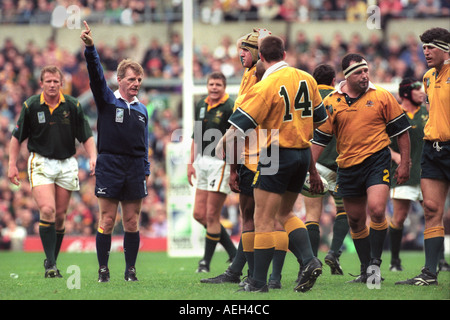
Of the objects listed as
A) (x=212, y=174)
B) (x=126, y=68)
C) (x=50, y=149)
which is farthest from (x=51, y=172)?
(x=212, y=174)

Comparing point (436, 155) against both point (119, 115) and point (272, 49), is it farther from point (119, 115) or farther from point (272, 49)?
point (119, 115)

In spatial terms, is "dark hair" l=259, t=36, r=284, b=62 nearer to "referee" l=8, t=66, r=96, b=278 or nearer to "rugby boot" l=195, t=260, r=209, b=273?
"referee" l=8, t=66, r=96, b=278

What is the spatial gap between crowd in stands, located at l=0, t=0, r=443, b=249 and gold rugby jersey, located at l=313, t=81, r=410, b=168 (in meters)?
11.4

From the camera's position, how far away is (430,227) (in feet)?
25.3


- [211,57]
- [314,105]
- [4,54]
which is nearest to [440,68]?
[314,105]

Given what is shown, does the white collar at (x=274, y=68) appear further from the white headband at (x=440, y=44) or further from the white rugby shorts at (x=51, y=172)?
the white rugby shorts at (x=51, y=172)

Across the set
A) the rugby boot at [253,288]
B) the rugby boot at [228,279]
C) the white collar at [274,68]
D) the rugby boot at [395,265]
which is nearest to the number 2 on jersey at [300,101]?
the white collar at [274,68]

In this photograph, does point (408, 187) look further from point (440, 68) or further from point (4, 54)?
point (4, 54)

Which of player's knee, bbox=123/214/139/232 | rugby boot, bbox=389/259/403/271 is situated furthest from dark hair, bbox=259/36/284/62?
rugby boot, bbox=389/259/403/271

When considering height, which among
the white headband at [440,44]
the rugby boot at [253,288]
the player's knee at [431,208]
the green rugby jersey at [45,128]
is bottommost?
the rugby boot at [253,288]

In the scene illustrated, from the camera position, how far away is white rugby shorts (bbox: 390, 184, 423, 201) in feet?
33.0

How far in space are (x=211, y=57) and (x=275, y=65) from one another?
56.0 ft

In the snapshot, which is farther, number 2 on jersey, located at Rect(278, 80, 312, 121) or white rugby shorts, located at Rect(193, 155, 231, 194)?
white rugby shorts, located at Rect(193, 155, 231, 194)

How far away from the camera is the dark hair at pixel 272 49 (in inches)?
268
